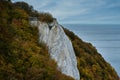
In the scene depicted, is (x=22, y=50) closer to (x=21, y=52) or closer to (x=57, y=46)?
(x=21, y=52)

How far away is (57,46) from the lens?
25.9 m

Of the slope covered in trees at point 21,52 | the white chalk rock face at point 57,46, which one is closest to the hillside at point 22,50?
the slope covered in trees at point 21,52

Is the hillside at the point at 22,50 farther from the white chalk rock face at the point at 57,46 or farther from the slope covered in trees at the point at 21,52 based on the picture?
the white chalk rock face at the point at 57,46

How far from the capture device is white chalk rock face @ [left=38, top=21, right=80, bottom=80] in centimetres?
2517

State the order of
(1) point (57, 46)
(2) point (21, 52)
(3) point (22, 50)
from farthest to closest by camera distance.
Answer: (1) point (57, 46)
(3) point (22, 50)
(2) point (21, 52)

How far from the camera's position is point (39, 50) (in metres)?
23.1

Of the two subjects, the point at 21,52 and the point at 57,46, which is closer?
the point at 21,52

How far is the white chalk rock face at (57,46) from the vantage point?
2517cm

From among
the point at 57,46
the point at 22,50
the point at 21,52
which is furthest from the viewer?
the point at 57,46

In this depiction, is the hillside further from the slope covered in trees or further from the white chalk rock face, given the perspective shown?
the white chalk rock face

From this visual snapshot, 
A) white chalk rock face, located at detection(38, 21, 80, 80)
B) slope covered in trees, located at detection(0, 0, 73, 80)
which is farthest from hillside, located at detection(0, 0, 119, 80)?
white chalk rock face, located at detection(38, 21, 80, 80)

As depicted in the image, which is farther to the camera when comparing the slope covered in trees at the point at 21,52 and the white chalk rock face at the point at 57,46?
the white chalk rock face at the point at 57,46

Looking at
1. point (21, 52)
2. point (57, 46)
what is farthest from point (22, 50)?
point (57, 46)

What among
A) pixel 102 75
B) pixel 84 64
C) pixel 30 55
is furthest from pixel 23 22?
pixel 102 75
